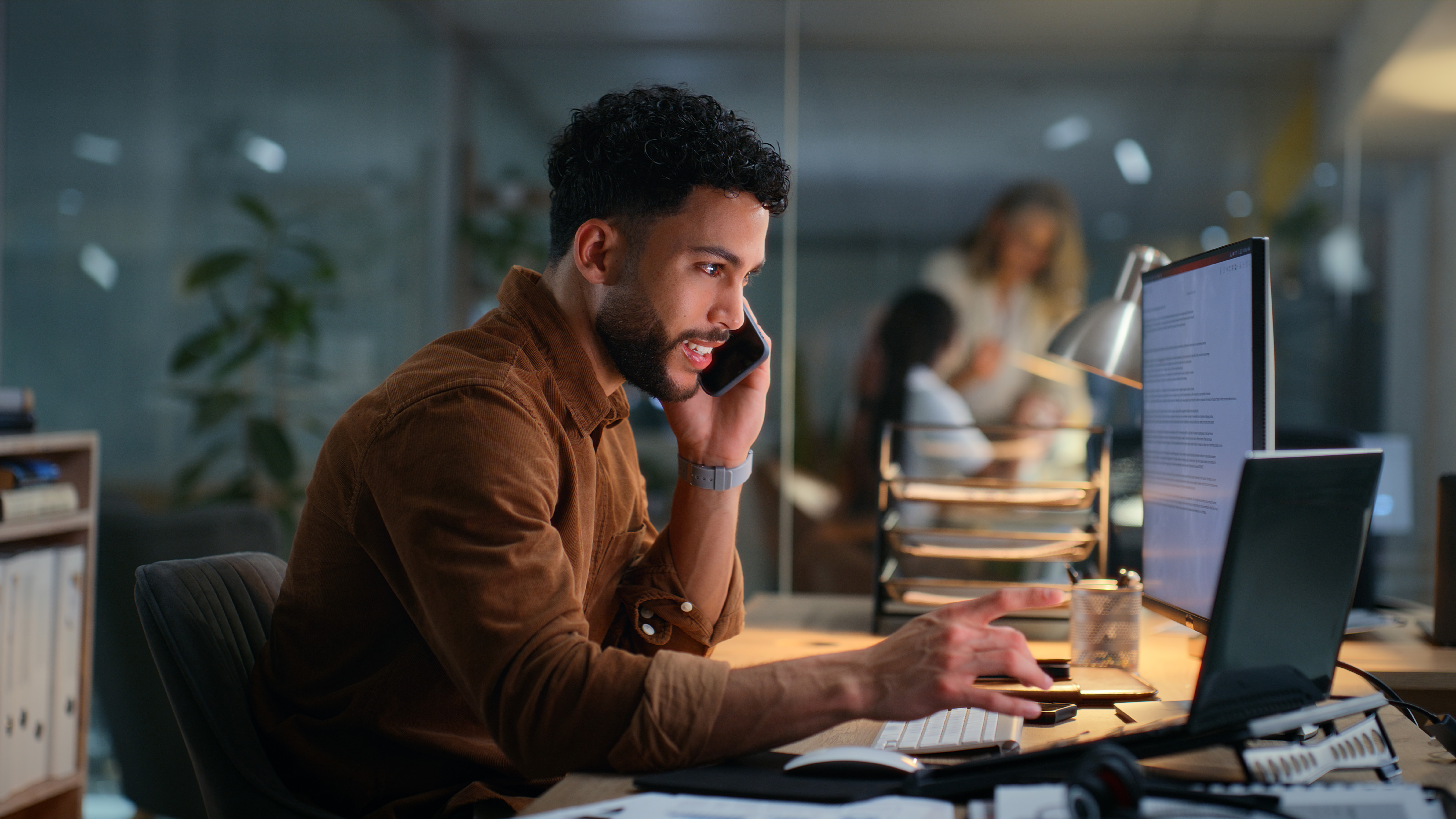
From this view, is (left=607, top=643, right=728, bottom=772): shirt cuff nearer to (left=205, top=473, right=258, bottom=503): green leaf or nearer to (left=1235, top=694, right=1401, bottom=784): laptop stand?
(left=1235, top=694, right=1401, bottom=784): laptop stand

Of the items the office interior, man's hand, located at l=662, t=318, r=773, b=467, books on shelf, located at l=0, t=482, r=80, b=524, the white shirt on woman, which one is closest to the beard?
man's hand, located at l=662, t=318, r=773, b=467

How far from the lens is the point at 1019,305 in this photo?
3.30 meters

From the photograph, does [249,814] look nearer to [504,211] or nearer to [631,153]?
[631,153]

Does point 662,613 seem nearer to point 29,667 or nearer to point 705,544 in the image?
point 705,544

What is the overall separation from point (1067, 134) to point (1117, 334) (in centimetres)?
197

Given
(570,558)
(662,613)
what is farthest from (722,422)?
(570,558)

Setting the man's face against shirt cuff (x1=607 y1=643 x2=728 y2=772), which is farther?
the man's face

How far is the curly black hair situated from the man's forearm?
39 centimetres

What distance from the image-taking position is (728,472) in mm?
1426

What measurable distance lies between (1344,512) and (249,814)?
1.11 meters

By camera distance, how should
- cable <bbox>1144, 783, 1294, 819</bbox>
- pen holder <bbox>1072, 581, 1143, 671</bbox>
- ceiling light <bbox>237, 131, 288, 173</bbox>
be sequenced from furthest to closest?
ceiling light <bbox>237, 131, 288, 173</bbox>
pen holder <bbox>1072, 581, 1143, 671</bbox>
cable <bbox>1144, 783, 1294, 819</bbox>

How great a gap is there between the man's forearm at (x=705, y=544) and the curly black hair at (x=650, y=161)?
1.29 feet

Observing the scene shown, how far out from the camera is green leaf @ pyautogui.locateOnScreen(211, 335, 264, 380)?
130 inches

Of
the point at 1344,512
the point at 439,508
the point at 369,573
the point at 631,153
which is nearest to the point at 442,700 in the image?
the point at 369,573
